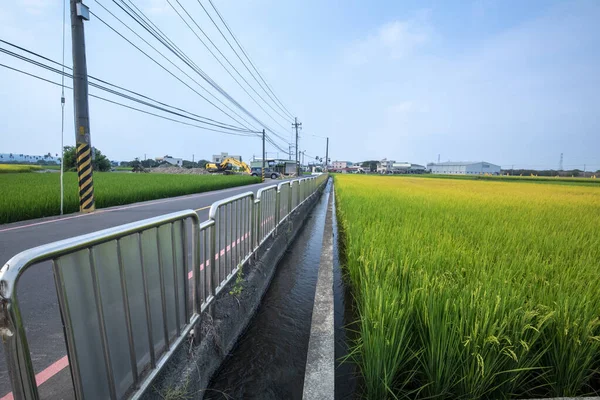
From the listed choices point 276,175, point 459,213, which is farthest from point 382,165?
point 459,213

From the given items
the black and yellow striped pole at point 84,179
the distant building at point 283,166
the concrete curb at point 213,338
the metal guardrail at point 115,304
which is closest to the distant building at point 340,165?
the distant building at point 283,166

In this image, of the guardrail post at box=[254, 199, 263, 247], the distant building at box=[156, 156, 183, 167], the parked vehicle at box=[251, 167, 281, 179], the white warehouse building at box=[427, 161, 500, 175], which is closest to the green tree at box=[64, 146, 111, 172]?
the parked vehicle at box=[251, 167, 281, 179]

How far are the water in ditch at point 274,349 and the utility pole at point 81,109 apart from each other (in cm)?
735

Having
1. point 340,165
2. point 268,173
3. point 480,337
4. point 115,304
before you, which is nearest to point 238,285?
point 115,304

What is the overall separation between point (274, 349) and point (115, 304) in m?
1.73

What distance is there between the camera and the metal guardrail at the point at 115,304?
90 centimetres

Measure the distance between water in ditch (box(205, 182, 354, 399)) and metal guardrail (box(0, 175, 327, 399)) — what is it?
61 cm

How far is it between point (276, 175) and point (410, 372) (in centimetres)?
4601

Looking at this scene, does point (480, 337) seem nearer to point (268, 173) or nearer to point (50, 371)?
point (50, 371)

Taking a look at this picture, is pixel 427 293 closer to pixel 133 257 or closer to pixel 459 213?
pixel 133 257

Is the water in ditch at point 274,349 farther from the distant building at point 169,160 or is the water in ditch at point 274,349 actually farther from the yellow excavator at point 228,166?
the distant building at point 169,160

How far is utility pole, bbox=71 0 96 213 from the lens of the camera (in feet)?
26.8

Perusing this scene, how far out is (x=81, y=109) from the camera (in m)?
8.43

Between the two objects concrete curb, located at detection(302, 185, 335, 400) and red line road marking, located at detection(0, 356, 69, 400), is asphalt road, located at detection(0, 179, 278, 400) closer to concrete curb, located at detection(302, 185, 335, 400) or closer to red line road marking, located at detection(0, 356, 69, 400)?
red line road marking, located at detection(0, 356, 69, 400)
